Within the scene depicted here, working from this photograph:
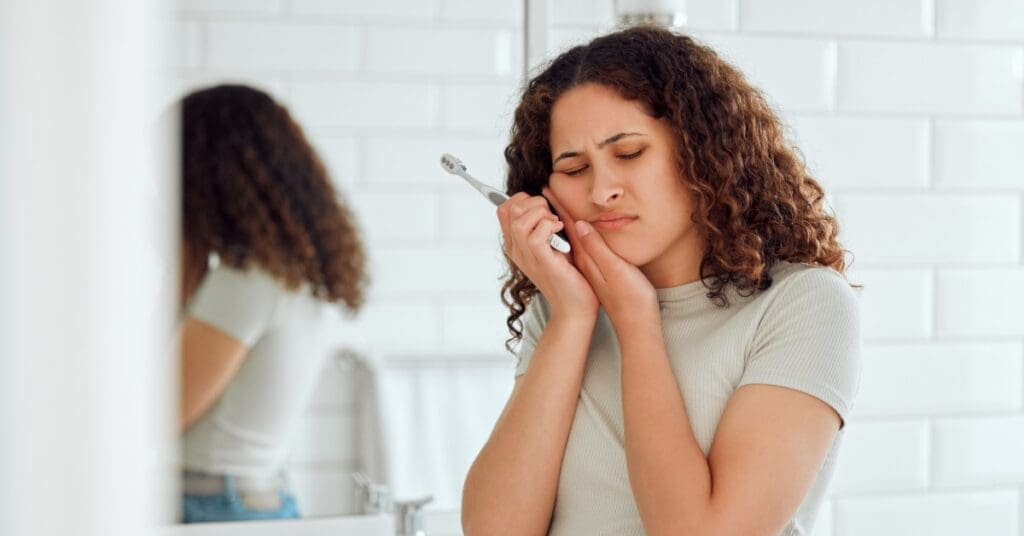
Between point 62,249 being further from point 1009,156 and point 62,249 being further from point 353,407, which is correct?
point 1009,156

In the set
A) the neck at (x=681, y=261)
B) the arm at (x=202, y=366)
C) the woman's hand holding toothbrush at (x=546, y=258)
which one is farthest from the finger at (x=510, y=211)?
the arm at (x=202, y=366)

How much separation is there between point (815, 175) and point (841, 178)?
3 cm

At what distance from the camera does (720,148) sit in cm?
85

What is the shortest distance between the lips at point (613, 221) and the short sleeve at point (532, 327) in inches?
4.8

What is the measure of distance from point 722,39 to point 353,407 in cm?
54

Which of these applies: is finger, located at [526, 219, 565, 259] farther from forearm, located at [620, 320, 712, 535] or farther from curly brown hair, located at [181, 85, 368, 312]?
curly brown hair, located at [181, 85, 368, 312]

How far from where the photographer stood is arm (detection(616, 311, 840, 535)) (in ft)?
2.46

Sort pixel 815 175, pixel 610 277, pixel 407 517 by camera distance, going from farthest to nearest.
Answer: pixel 815 175 → pixel 407 517 → pixel 610 277

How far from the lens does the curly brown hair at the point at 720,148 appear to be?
33.5 inches

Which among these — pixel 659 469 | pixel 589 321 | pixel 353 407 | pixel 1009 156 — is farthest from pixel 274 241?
pixel 1009 156

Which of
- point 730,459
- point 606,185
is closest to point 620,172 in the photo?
point 606,185

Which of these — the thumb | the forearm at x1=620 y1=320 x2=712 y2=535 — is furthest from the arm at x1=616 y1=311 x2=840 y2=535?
the thumb

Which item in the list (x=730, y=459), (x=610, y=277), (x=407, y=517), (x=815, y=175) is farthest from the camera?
(x=815, y=175)

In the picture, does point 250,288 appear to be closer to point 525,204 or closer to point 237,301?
point 237,301
